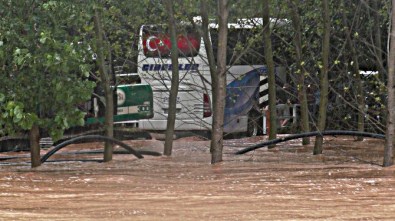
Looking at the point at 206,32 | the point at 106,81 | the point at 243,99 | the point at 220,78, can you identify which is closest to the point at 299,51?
the point at 206,32

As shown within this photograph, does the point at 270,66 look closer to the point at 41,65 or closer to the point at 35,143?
the point at 35,143

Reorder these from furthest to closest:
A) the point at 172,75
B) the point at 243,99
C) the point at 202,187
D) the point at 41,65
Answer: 1. the point at 243,99
2. the point at 172,75
3. the point at 41,65
4. the point at 202,187

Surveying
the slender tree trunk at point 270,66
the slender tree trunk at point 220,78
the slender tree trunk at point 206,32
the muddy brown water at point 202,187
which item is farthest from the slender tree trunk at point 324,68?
the slender tree trunk at point 220,78

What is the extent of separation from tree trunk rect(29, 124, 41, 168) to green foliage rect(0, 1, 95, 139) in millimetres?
765

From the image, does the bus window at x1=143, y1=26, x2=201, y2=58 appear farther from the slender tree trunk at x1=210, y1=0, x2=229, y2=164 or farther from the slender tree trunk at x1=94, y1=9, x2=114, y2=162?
the slender tree trunk at x1=210, y1=0, x2=229, y2=164

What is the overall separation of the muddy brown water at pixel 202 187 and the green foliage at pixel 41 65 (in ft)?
3.49

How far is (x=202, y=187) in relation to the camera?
15.8m

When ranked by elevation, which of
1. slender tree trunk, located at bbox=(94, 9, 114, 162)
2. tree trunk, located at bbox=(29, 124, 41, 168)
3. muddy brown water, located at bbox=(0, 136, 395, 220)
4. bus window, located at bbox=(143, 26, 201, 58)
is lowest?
muddy brown water, located at bbox=(0, 136, 395, 220)

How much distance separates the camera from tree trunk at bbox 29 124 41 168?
1846cm

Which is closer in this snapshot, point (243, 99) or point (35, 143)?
point (35, 143)

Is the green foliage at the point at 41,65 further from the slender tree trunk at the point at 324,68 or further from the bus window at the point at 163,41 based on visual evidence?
the slender tree trunk at the point at 324,68

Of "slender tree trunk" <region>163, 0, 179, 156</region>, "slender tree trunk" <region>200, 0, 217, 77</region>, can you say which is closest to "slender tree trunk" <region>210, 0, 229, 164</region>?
"slender tree trunk" <region>200, 0, 217, 77</region>

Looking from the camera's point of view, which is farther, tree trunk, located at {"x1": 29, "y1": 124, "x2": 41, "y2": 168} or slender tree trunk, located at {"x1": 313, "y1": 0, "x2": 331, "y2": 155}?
slender tree trunk, located at {"x1": 313, "y1": 0, "x2": 331, "y2": 155}

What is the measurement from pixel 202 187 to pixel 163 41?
9.07 metres
